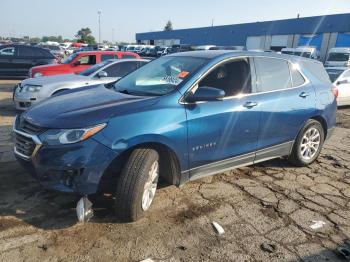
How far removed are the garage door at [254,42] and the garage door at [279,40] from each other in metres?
2.31

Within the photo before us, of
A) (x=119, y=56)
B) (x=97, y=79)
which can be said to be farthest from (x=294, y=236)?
(x=119, y=56)

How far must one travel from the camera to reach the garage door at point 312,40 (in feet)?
124

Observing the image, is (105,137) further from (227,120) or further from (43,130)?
(227,120)

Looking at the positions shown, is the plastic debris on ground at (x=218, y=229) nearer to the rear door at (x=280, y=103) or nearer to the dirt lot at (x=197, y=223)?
the dirt lot at (x=197, y=223)

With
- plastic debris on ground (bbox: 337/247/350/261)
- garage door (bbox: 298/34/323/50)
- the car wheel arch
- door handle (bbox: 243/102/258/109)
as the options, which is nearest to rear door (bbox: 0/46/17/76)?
the car wheel arch

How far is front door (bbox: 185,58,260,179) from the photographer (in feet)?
12.0

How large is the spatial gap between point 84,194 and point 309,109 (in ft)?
11.2

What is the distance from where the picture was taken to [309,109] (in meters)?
4.92

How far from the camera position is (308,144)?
523cm

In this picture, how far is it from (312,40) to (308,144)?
1470 inches

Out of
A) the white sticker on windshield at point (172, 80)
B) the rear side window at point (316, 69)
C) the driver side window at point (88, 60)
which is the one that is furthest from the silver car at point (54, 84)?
the rear side window at point (316, 69)

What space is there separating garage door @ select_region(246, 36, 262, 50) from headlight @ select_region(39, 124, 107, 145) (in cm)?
4596

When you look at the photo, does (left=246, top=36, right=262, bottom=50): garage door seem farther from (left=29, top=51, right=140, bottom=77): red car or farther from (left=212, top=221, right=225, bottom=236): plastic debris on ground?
(left=212, top=221, right=225, bottom=236): plastic debris on ground

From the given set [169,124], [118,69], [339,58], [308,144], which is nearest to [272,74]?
[308,144]
